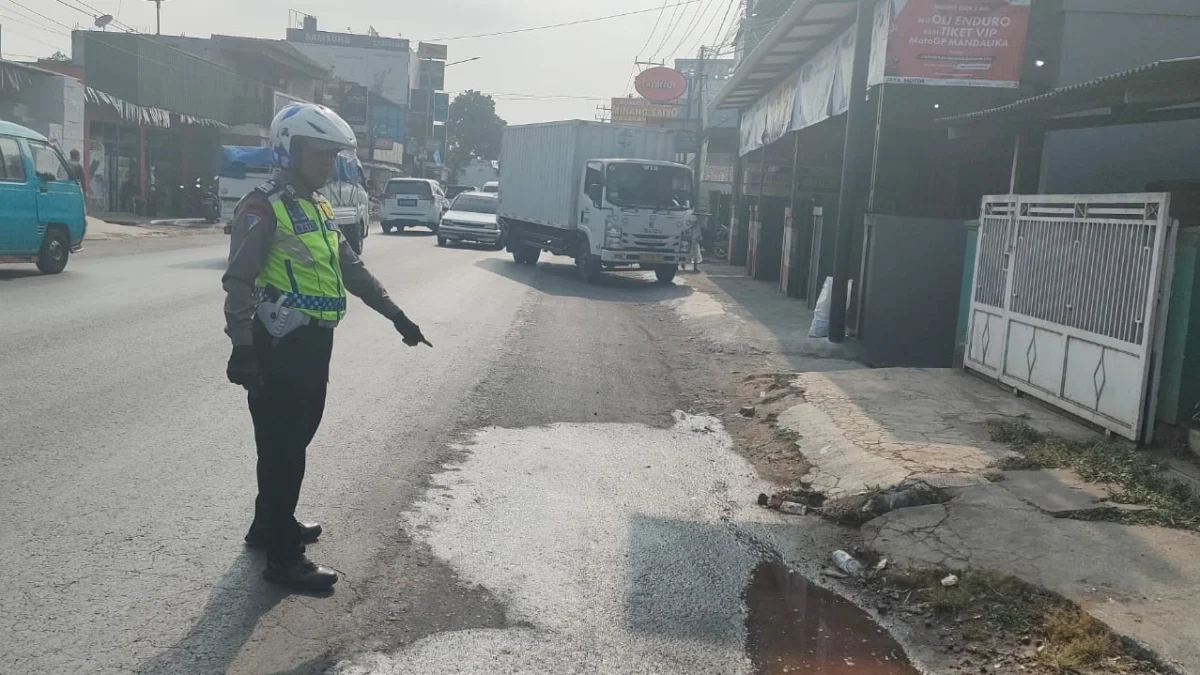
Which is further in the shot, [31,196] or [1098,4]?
[31,196]

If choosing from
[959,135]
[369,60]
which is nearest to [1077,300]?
[959,135]

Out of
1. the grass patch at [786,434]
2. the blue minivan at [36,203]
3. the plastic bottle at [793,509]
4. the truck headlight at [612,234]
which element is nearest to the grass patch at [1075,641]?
the plastic bottle at [793,509]

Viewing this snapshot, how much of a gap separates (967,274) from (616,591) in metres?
6.99

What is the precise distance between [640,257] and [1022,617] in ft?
56.3

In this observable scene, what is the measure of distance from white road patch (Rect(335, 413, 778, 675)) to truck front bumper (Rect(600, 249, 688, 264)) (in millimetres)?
13289

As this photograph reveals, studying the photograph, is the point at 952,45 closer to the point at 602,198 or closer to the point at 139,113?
the point at 602,198

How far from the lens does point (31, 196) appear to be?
52.1 ft

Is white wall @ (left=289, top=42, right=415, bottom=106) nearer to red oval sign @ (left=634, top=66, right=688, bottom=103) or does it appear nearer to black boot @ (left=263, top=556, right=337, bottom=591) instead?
red oval sign @ (left=634, top=66, right=688, bottom=103)

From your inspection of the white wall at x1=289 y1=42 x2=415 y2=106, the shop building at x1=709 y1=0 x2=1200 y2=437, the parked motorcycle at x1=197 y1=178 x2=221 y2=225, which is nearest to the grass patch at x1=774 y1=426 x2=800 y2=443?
the shop building at x1=709 y1=0 x2=1200 y2=437

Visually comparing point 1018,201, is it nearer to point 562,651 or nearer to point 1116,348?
point 1116,348

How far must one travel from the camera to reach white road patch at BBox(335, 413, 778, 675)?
163 inches

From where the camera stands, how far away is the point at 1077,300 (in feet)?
26.8

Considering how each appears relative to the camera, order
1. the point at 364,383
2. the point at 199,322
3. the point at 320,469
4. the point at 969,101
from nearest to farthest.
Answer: the point at 320,469 < the point at 364,383 < the point at 199,322 < the point at 969,101

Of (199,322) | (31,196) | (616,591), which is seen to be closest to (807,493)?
(616,591)
